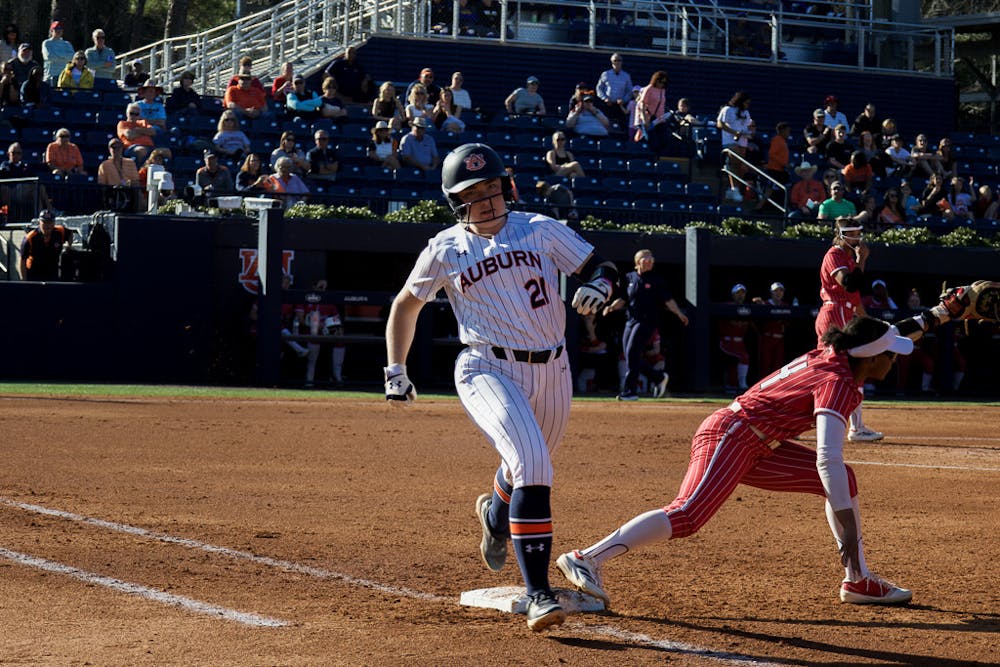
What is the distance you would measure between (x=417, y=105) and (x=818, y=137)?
807cm

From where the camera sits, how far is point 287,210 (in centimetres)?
1978

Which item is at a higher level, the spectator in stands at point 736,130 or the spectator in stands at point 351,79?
the spectator in stands at point 351,79

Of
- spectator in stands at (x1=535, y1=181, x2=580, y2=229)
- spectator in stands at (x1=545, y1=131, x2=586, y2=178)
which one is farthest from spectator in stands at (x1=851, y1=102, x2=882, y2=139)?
spectator in stands at (x1=535, y1=181, x2=580, y2=229)

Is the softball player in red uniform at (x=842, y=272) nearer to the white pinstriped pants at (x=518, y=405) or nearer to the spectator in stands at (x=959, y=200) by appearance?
the white pinstriped pants at (x=518, y=405)

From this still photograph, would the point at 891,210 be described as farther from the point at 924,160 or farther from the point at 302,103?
the point at 302,103

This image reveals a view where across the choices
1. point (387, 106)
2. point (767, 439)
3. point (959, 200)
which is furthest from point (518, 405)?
point (959, 200)

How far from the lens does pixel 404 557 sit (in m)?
6.82

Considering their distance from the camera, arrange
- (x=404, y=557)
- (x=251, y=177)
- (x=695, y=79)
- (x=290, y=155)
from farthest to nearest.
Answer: (x=695, y=79), (x=290, y=155), (x=251, y=177), (x=404, y=557)

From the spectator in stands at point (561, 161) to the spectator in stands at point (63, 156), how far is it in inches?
294

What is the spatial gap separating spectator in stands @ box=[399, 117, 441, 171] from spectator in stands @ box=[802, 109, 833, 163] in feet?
25.7

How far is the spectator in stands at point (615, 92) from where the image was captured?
1015 inches

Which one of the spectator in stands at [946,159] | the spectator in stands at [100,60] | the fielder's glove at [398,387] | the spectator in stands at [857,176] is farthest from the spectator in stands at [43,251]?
the spectator in stands at [946,159]

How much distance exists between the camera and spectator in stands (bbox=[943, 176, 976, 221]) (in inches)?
981

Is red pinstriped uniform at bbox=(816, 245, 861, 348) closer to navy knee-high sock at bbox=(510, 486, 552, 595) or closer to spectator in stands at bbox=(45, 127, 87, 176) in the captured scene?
navy knee-high sock at bbox=(510, 486, 552, 595)
